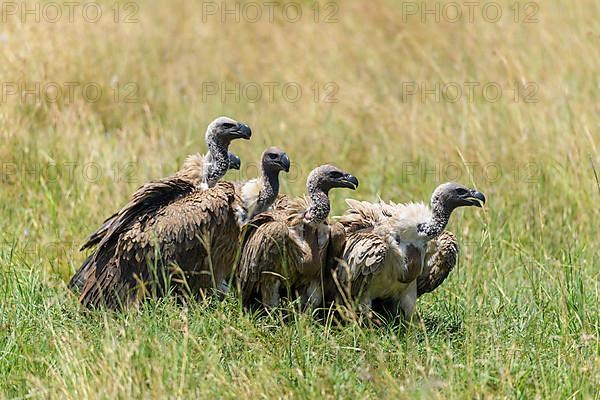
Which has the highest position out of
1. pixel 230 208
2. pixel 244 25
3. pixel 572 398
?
pixel 244 25

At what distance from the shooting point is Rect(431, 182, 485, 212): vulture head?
6320 millimetres

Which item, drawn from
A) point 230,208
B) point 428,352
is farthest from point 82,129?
point 428,352

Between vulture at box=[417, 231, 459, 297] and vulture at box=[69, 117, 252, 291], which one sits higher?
vulture at box=[69, 117, 252, 291]

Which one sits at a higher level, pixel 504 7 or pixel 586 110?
pixel 504 7

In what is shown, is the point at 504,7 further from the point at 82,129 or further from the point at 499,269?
the point at 499,269

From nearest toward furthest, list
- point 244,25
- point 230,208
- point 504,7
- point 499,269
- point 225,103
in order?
point 230,208 → point 499,269 → point 225,103 → point 504,7 → point 244,25

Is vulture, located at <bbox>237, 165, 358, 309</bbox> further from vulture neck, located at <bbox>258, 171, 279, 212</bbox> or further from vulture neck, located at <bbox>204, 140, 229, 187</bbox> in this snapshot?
vulture neck, located at <bbox>204, 140, 229, 187</bbox>

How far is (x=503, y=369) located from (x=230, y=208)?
2.07 metres

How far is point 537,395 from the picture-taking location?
5.12 meters

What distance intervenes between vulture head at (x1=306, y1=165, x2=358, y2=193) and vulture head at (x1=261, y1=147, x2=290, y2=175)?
25 cm

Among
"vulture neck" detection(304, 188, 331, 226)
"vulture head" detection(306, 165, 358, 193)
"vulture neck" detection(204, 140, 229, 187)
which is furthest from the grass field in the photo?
"vulture neck" detection(204, 140, 229, 187)

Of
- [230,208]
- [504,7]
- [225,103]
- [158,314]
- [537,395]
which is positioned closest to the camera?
[537,395]

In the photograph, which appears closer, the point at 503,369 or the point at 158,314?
the point at 503,369

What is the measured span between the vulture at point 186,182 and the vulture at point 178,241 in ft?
0.18
